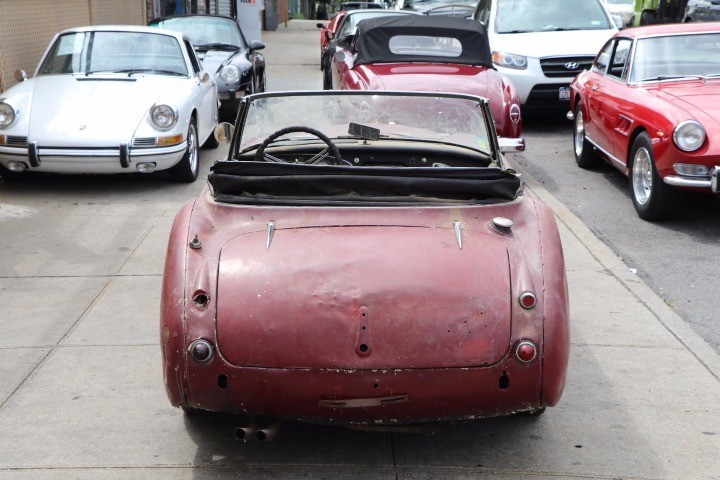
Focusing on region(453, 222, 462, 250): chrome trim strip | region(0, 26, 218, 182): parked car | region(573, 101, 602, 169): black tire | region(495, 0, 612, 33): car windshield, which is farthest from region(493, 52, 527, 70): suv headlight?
region(453, 222, 462, 250): chrome trim strip

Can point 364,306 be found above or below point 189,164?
above

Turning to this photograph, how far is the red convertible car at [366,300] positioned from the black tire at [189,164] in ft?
17.7

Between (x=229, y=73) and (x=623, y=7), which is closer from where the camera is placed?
(x=229, y=73)

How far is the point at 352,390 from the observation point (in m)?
3.41

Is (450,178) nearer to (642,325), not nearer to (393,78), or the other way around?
(642,325)

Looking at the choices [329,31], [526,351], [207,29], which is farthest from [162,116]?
[329,31]

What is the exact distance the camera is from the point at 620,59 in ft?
31.2

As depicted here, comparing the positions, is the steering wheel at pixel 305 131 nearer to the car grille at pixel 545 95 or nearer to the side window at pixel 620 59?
the side window at pixel 620 59

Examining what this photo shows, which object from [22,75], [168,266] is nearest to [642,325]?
[168,266]

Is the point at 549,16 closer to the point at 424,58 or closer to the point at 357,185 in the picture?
the point at 424,58

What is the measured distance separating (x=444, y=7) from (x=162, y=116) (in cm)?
1321

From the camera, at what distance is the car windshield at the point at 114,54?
986 centimetres

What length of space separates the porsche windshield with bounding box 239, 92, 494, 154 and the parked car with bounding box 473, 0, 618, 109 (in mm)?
7398

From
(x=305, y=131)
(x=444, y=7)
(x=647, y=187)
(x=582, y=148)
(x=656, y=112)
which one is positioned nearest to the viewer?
(x=305, y=131)
